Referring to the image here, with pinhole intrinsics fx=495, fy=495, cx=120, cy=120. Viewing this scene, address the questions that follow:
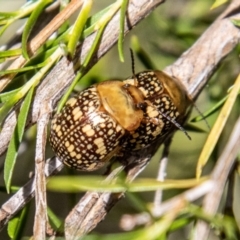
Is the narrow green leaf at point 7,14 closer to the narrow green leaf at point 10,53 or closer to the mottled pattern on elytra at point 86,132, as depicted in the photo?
the narrow green leaf at point 10,53

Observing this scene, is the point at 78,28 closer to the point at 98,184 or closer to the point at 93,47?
the point at 93,47

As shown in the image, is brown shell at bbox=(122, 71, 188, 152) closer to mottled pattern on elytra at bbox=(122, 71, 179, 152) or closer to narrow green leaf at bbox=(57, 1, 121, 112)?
mottled pattern on elytra at bbox=(122, 71, 179, 152)

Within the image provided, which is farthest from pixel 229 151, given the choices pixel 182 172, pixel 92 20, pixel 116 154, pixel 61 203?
pixel 61 203

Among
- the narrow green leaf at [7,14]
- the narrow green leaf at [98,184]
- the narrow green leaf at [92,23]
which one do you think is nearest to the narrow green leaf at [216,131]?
the narrow green leaf at [98,184]

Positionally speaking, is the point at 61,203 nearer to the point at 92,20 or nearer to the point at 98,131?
the point at 98,131

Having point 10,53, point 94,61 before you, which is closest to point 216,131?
point 94,61

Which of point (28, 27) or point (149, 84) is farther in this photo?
point (149, 84)

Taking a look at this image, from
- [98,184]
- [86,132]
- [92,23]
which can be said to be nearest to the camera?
[98,184]
